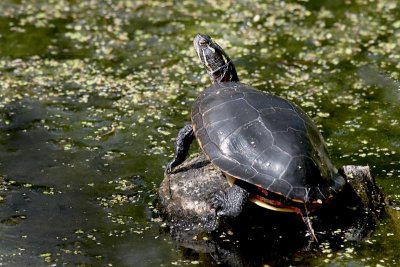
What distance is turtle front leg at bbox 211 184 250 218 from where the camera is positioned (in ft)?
15.7

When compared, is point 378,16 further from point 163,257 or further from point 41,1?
point 163,257

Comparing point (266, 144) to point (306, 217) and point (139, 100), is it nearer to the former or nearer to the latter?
point (306, 217)

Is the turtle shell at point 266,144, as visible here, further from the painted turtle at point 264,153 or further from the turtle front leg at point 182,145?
the turtle front leg at point 182,145

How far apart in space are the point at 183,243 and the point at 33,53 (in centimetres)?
421

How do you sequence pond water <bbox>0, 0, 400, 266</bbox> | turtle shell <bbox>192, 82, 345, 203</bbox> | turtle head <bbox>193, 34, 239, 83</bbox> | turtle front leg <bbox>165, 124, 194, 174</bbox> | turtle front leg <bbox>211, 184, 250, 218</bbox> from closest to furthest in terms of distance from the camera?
turtle shell <bbox>192, 82, 345, 203</bbox> → turtle front leg <bbox>211, 184, 250, 218</bbox> → pond water <bbox>0, 0, 400, 266</bbox> → turtle front leg <bbox>165, 124, 194, 174</bbox> → turtle head <bbox>193, 34, 239, 83</bbox>

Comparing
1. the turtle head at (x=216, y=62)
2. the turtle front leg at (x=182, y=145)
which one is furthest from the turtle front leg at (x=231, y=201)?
the turtle head at (x=216, y=62)

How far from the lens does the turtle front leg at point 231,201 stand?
189 inches

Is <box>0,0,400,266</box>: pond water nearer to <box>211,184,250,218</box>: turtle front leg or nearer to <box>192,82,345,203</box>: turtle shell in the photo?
<box>211,184,250,218</box>: turtle front leg

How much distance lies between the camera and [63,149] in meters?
6.32

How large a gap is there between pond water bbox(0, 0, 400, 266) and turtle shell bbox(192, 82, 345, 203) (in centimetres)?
44

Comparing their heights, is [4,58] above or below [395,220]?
below

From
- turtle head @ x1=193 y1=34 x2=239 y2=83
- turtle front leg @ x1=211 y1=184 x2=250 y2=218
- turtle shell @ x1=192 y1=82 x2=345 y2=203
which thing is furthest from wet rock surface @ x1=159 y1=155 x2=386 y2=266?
→ turtle head @ x1=193 y1=34 x2=239 y2=83

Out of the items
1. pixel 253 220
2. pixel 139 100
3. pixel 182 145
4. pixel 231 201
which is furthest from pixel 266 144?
pixel 139 100

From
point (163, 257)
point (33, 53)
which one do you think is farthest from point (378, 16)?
point (163, 257)
